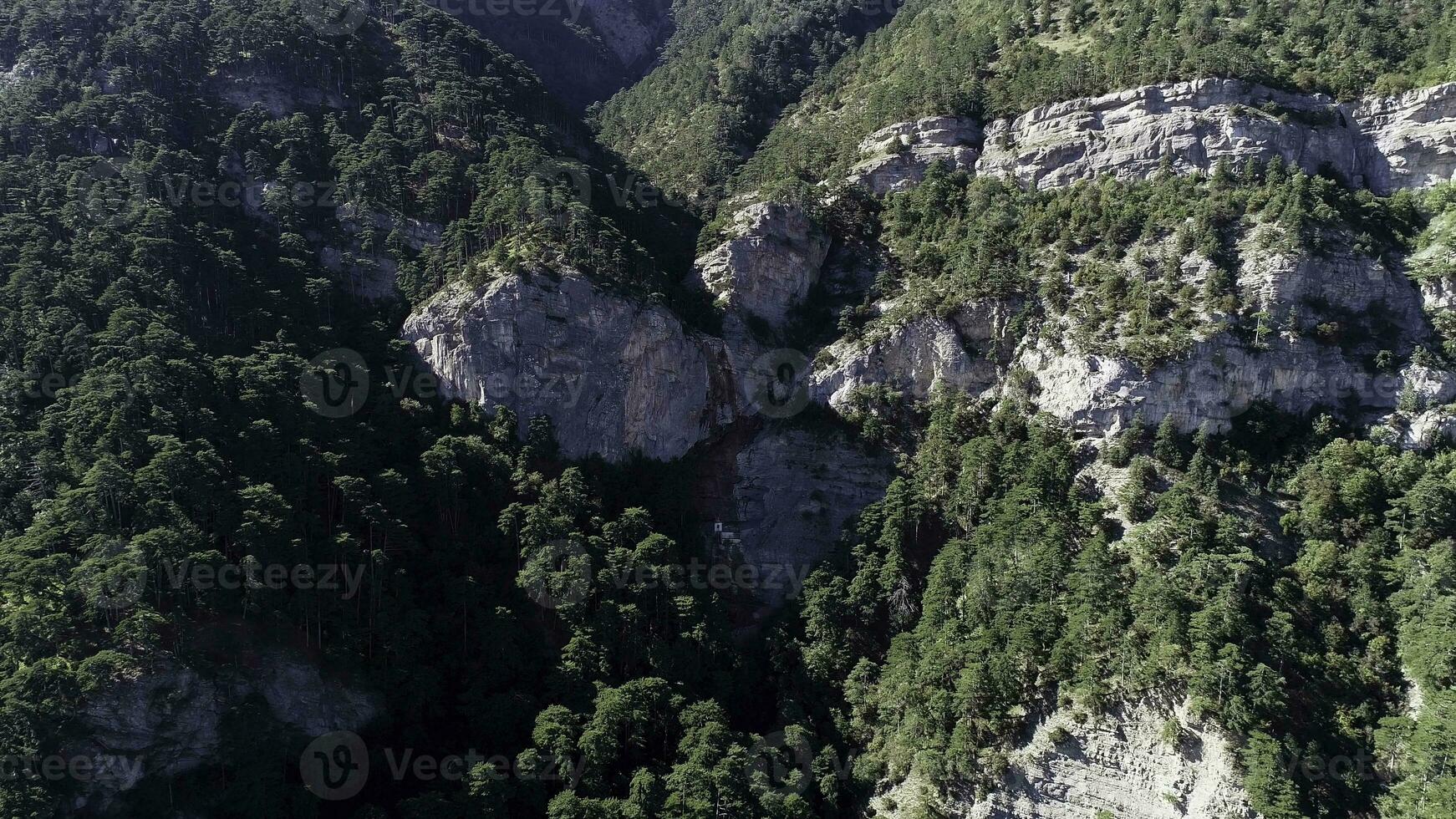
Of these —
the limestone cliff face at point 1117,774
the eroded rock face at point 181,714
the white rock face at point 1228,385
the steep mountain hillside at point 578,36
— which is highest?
the steep mountain hillside at point 578,36

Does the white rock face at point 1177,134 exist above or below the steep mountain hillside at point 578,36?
below

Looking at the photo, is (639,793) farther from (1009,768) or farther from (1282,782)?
(1282,782)

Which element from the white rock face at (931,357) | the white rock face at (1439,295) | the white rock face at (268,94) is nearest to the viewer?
the white rock face at (1439,295)

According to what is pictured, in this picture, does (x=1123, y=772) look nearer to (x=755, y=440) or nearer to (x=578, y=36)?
→ (x=755, y=440)

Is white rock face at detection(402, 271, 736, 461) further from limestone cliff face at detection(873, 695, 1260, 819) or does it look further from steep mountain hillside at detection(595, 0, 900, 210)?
limestone cliff face at detection(873, 695, 1260, 819)

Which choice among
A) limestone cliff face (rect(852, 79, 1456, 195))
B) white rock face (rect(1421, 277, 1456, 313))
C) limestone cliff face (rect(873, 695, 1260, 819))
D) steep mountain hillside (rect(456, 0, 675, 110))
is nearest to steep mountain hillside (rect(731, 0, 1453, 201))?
limestone cliff face (rect(852, 79, 1456, 195))

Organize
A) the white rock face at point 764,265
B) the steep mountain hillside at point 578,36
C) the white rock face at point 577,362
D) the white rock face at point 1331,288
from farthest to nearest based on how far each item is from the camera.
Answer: the steep mountain hillside at point 578,36 < the white rock face at point 764,265 < the white rock face at point 577,362 < the white rock face at point 1331,288

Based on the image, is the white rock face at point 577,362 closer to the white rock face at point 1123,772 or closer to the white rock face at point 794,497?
the white rock face at point 794,497

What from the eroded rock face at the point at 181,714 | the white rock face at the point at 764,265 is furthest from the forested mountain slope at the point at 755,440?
the white rock face at the point at 764,265

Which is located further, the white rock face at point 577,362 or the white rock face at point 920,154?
the white rock face at point 920,154

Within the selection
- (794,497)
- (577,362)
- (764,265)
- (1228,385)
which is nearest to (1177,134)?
(1228,385)
